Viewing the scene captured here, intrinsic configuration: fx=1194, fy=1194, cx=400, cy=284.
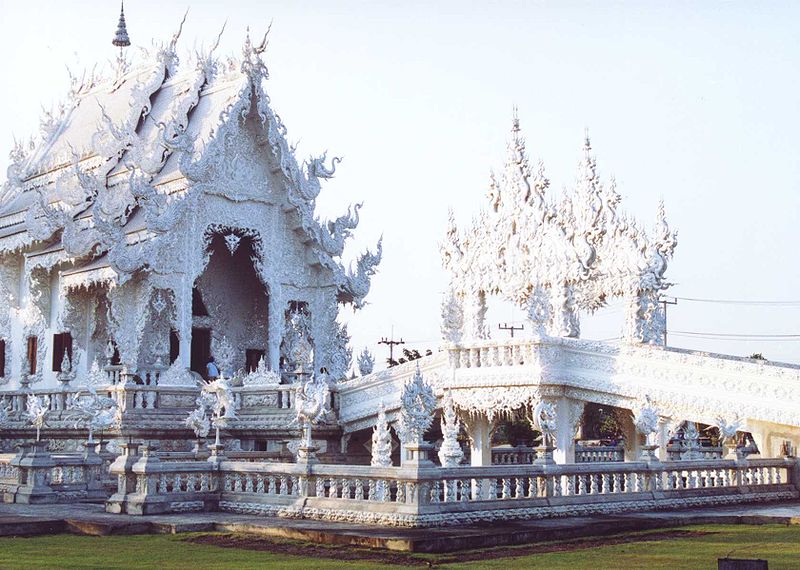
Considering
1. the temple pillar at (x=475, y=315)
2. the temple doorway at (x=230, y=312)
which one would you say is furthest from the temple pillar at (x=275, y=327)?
the temple pillar at (x=475, y=315)

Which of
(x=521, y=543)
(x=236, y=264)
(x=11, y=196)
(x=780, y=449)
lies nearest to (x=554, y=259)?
(x=780, y=449)

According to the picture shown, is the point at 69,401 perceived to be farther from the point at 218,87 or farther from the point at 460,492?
the point at 460,492

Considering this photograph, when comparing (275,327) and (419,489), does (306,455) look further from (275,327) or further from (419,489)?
(275,327)

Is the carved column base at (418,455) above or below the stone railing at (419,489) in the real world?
above

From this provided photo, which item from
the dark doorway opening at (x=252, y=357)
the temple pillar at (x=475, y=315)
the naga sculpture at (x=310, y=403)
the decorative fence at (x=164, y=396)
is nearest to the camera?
the naga sculpture at (x=310, y=403)

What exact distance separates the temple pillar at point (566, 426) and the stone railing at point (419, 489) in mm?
4987

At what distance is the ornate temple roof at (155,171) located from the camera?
26172 mm

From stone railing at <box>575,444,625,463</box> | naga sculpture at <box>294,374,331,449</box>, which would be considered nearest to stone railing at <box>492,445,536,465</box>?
stone railing at <box>575,444,625,463</box>

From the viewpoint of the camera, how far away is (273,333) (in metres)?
27.5

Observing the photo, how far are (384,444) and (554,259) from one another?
999 cm

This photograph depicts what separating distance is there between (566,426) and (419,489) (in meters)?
9.95

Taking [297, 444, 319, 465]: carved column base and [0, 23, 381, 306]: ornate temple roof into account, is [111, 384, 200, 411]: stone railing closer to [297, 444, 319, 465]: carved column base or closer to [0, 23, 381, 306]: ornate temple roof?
[0, 23, 381, 306]: ornate temple roof

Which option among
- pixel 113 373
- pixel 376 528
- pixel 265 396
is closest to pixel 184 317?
pixel 113 373

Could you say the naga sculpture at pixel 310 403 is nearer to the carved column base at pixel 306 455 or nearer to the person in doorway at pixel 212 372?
the carved column base at pixel 306 455
